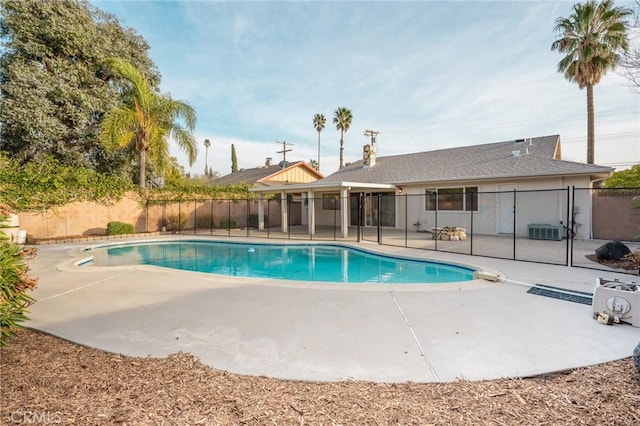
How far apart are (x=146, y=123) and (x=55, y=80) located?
3.94m

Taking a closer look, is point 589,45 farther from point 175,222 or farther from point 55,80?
point 55,80

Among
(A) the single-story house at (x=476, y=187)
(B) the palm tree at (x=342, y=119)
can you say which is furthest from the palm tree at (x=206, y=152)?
(A) the single-story house at (x=476, y=187)

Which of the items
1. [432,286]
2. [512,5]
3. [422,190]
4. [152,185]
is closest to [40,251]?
[152,185]

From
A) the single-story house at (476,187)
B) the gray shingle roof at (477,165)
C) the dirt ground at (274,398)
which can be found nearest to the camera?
the dirt ground at (274,398)

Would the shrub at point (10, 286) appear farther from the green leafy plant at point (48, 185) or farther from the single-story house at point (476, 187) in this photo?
the green leafy plant at point (48, 185)

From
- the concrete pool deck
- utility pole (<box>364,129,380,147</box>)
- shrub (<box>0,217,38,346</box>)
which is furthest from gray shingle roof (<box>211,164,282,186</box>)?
shrub (<box>0,217,38,346</box>)

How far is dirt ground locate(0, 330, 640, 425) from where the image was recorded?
2057 mm

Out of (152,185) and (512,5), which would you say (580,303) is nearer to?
(512,5)

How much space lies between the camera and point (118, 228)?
14109 millimetres

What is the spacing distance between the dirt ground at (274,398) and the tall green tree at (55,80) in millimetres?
15278

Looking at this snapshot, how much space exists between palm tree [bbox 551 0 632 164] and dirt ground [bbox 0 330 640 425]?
55.4 feet

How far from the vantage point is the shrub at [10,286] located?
2943mm

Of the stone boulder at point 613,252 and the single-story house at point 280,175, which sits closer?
the stone boulder at point 613,252

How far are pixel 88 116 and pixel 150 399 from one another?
684 inches
